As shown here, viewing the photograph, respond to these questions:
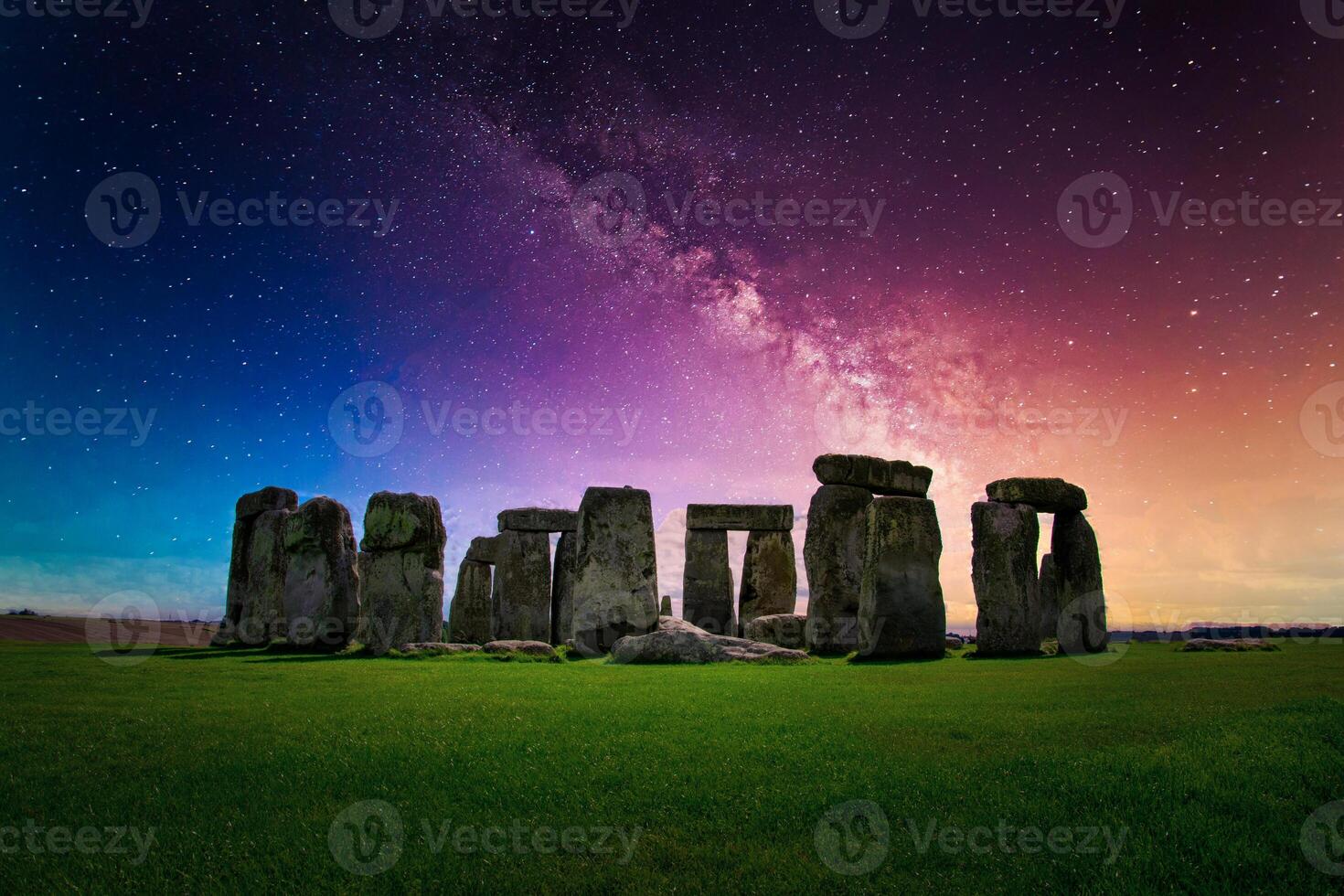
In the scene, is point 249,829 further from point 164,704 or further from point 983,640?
point 983,640

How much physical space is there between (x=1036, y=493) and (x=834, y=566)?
5.31 m

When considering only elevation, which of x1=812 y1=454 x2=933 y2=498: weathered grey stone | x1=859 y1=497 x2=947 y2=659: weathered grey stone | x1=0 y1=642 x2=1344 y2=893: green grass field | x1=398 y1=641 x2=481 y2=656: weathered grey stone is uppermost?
x1=812 y1=454 x2=933 y2=498: weathered grey stone

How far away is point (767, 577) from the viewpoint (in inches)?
848

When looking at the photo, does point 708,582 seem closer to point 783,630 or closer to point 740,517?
point 740,517

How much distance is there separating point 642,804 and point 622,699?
370 cm

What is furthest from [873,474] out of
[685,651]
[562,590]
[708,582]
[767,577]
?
[562,590]

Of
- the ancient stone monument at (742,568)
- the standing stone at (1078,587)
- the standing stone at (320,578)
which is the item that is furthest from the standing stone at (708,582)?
the standing stone at (320,578)

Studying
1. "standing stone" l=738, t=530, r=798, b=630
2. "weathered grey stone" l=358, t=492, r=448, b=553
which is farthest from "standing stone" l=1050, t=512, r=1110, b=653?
"weathered grey stone" l=358, t=492, r=448, b=553

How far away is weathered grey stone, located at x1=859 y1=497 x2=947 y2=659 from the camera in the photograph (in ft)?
47.2

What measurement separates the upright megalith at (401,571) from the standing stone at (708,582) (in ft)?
26.8

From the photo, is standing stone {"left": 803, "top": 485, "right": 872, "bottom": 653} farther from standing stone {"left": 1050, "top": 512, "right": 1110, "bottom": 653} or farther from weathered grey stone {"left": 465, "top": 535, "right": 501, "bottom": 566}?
weathered grey stone {"left": 465, "top": 535, "right": 501, "bottom": 566}

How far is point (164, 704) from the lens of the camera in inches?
292

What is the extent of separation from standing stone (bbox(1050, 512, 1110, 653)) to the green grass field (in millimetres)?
9971

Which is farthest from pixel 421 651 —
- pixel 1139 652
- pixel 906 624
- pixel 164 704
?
pixel 1139 652
